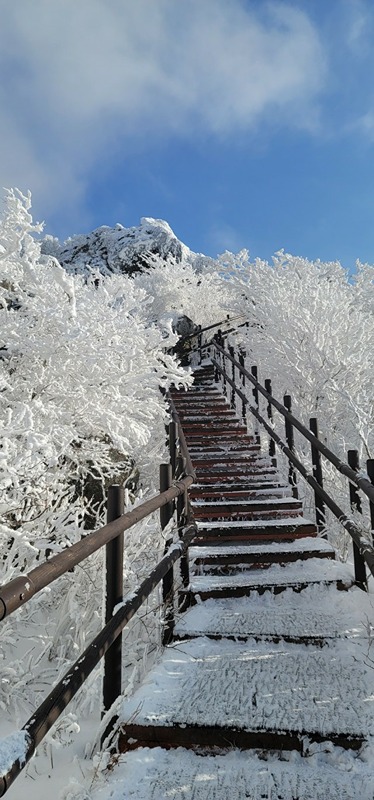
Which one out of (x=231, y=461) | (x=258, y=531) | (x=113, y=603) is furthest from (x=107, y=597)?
(x=231, y=461)

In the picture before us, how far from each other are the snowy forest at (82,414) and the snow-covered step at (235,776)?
34 centimetres

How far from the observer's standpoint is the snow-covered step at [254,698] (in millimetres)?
2143

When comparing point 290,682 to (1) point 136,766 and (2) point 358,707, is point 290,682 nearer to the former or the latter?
(2) point 358,707

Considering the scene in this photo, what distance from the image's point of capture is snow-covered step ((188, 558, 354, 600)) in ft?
13.6

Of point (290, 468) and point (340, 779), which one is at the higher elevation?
point (290, 468)

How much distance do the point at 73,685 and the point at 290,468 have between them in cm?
581

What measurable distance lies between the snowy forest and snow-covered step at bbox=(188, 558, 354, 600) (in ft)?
1.76

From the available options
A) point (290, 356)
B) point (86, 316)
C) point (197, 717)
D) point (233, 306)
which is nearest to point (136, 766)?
point (197, 717)

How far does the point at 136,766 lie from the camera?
201 centimetres

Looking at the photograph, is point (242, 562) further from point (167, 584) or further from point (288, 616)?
point (167, 584)

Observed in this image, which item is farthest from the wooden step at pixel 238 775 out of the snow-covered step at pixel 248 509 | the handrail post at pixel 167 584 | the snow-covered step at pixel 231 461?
the snow-covered step at pixel 231 461

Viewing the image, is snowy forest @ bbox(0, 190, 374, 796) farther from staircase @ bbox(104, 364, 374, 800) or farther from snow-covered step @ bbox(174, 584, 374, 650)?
snow-covered step @ bbox(174, 584, 374, 650)

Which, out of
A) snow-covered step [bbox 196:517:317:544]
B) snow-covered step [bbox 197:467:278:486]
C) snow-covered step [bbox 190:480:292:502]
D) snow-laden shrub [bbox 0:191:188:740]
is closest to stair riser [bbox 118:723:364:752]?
snow-laden shrub [bbox 0:191:188:740]

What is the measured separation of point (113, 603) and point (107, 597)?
0.04m
